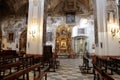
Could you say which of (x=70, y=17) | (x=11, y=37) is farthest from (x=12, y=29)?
(x=70, y=17)

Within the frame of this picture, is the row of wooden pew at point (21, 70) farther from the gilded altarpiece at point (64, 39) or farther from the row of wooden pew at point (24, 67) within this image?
the gilded altarpiece at point (64, 39)

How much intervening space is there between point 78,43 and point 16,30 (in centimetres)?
909

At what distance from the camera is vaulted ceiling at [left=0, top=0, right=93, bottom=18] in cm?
2506

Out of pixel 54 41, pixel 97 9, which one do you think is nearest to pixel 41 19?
pixel 97 9

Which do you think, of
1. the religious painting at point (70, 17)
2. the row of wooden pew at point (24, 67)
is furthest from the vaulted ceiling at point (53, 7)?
the row of wooden pew at point (24, 67)

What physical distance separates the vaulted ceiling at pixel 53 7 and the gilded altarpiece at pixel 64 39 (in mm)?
2778

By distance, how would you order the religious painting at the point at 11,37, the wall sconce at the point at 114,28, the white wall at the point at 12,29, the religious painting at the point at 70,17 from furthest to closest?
the religious painting at the point at 70,17 → the religious painting at the point at 11,37 → the white wall at the point at 12,29 → the wall sconce at the point at 114,28

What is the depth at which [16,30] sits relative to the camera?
83.2 feet

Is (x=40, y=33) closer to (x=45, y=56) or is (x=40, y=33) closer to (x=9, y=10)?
(x=45, y=56)

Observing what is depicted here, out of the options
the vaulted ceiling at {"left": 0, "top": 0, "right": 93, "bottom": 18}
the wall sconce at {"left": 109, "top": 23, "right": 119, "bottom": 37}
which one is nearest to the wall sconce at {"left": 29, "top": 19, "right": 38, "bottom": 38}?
the wall sconce at {"left": 109, "top": 23, "right": 119, "bottom": 37}

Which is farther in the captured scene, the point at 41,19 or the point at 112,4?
the point at 41,19

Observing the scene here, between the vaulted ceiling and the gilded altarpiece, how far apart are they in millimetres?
2778

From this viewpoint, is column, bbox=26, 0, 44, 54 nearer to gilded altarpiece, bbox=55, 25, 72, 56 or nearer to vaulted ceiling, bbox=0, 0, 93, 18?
vaulted ceiling, bbox=0, 0, 93, 18

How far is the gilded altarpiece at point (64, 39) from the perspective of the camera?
26078mm
